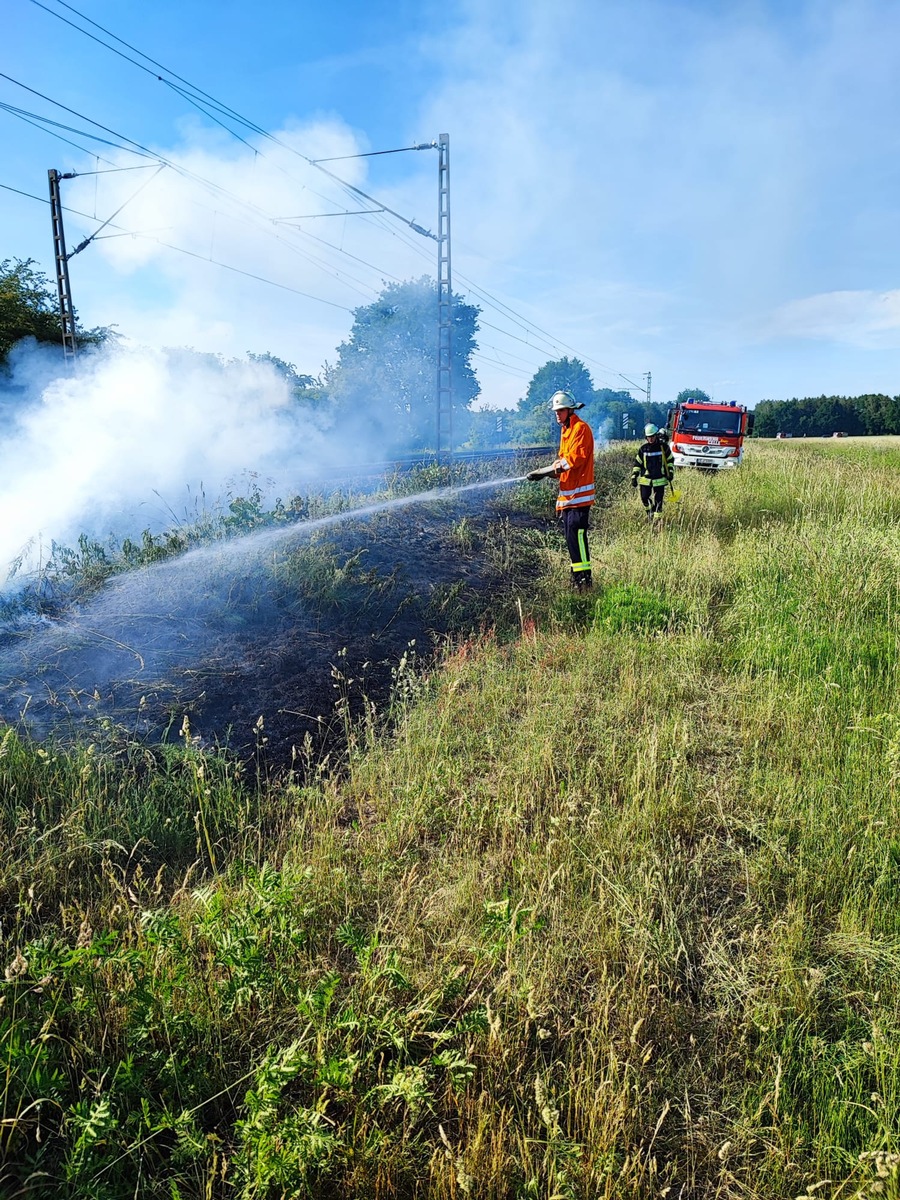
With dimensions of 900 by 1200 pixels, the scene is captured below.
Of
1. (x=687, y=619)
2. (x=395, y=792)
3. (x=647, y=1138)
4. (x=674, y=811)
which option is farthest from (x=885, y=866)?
(x=687, y=619)

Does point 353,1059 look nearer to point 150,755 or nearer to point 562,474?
point 150,755

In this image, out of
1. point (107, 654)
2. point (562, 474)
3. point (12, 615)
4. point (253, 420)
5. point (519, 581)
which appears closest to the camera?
point (107, 654)

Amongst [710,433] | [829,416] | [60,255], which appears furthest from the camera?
[829,416]

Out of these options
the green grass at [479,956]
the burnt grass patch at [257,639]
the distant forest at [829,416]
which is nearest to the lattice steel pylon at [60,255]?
the burnt grass patch at [257,639]

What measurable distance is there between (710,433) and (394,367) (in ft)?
102

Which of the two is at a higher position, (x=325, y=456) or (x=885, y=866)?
(x=325, y=456)

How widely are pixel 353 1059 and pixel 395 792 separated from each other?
5.87 ft

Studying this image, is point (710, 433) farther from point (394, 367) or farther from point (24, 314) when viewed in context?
point (394, 367)

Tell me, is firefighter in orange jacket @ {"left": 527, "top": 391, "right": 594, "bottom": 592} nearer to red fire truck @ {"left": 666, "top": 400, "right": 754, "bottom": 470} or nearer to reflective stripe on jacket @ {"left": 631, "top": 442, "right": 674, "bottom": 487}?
reflective stripe on jacket @ {"left": 631, "top": 442, "right": 674, "bottom": 487}

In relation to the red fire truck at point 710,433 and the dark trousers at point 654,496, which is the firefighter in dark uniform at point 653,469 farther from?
the red fire truck at point 710,433

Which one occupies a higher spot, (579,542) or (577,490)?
(577,490)

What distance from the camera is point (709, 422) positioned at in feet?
66.1

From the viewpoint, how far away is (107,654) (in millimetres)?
4875

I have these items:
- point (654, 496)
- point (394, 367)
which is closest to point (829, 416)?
point (394, 367)
